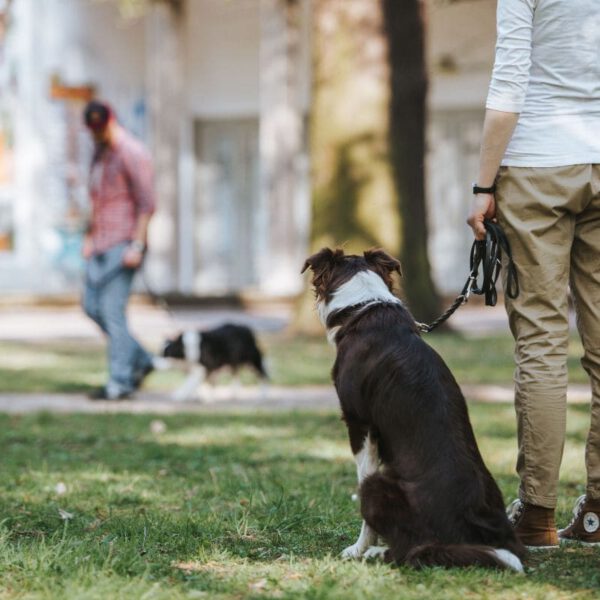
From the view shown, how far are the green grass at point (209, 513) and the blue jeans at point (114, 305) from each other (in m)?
0.96

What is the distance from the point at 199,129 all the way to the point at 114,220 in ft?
46.9

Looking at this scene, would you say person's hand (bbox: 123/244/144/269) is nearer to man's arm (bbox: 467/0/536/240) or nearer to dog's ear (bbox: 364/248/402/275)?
dog's ear (bbox: 364/248/402/275)

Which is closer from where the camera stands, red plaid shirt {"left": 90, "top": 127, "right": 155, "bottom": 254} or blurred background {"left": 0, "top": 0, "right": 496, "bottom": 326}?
red plaid shirt {"left": 90, "top": 127, "right": 155, "bottom": 254}

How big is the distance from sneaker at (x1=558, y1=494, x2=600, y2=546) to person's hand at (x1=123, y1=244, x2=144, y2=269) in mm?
5032

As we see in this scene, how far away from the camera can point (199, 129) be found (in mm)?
23078

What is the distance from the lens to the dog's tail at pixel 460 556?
3.84m

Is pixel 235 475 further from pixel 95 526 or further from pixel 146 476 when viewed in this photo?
pixel 95 526

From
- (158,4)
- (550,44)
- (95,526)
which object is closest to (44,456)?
(95,526)

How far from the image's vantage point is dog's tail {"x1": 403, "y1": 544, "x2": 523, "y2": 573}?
151 inches

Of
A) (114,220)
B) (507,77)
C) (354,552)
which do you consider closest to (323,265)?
(507,77)

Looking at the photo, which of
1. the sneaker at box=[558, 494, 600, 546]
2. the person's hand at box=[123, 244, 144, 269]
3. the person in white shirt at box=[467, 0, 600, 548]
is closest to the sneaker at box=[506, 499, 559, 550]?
the person in white shirt at box=[467, 0, 600, 548]

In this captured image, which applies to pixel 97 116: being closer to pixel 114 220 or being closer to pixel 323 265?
pixel 114 220

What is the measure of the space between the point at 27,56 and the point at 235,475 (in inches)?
633

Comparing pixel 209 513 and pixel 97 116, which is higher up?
pixel 97 116
